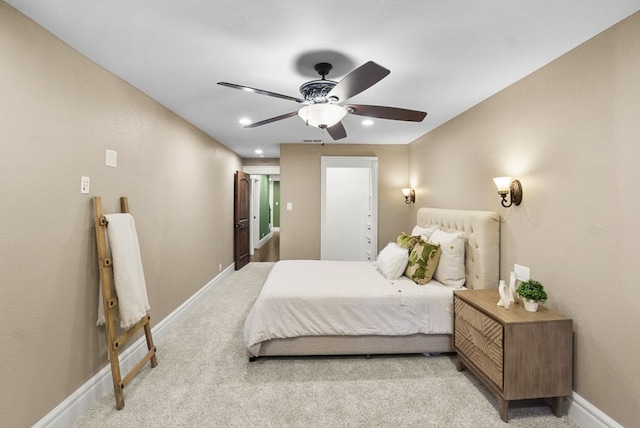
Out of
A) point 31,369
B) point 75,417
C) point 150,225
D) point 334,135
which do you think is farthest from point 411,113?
point 75,417

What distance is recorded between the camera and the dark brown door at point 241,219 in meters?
5.52

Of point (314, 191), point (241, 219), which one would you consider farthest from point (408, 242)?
point (241, 219)

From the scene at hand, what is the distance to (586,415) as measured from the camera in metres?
1.70

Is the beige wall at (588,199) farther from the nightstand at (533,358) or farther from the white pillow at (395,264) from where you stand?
the white pillow at (395,264)

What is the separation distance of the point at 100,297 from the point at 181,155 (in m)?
1.87

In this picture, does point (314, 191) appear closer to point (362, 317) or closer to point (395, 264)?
point (395, 264)

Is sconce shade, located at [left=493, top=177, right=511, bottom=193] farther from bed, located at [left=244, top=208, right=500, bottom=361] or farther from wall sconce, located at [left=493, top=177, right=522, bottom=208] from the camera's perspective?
bed, located at [left=244, top=208, right=500, bottom=361]

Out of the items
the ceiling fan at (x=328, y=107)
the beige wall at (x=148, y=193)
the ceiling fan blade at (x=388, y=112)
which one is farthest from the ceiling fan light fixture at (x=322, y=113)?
the beige wall at (x=148, y=193)

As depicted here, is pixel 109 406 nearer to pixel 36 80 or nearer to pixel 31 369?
pixel 31 369

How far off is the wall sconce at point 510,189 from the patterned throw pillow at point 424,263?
2.47ft

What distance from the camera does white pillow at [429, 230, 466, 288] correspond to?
2.64 metres

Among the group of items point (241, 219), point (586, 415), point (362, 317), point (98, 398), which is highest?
point (241, 219)

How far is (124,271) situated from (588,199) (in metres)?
3.16

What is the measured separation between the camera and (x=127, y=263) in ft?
6.75
